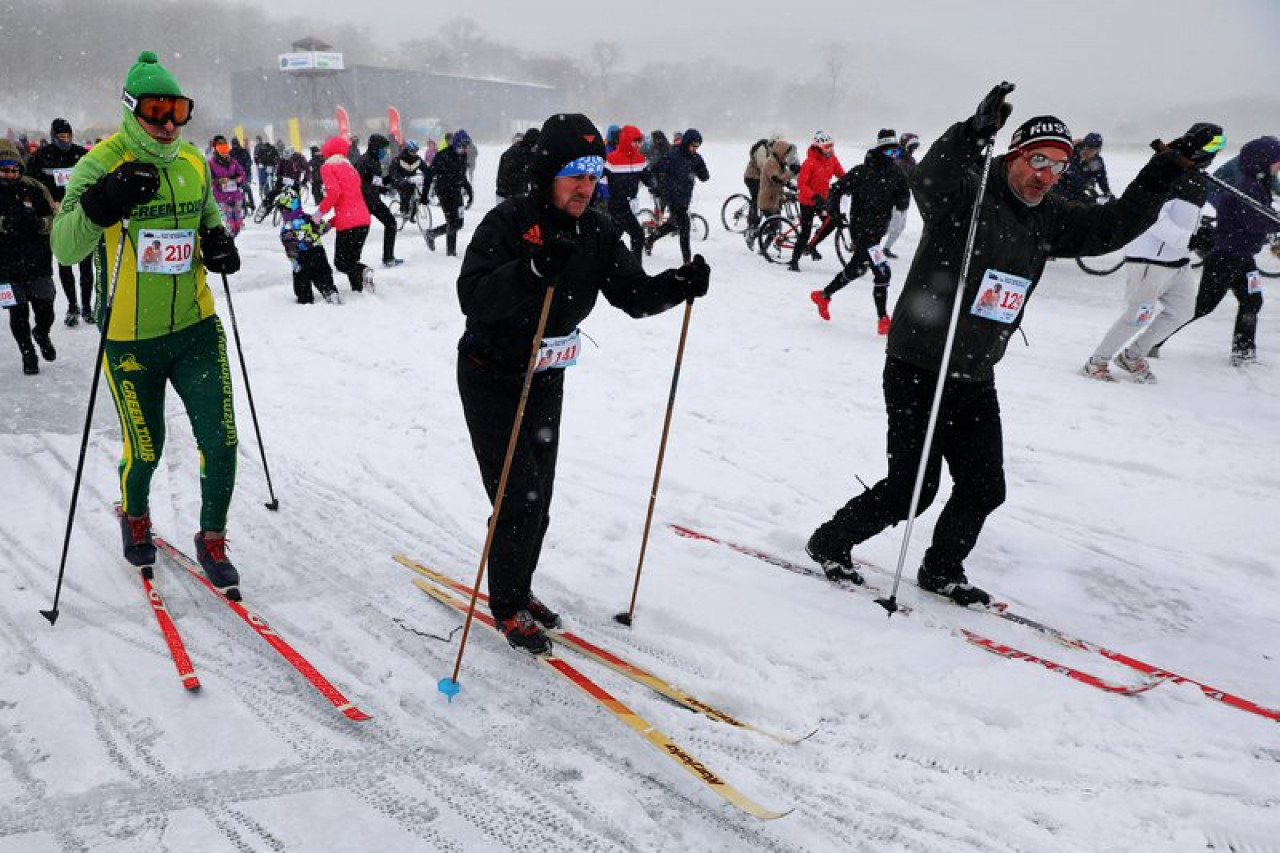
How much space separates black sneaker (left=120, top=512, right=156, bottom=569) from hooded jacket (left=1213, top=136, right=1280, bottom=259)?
8705 mm

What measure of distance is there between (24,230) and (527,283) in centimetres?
663

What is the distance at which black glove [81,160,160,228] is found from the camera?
2.83 m

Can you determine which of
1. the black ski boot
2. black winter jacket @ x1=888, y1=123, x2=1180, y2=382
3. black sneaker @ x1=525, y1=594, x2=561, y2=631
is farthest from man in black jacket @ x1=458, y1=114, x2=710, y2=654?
the black ski boot

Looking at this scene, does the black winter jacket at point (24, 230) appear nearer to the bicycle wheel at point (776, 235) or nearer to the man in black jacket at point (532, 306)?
the man in black jacket at point (532, 306)

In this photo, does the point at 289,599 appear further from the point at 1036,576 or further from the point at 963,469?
the point at 1036,576

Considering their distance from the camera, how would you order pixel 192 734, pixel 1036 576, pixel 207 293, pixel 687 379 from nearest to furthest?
pixel 192 734
pixel 207 293
pixel 1036 576
pixel 687 379

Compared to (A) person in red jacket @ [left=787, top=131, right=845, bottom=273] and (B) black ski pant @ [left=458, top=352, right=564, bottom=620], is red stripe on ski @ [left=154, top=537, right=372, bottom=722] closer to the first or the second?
(B) black ski pant @ [left=458, top=352, right=564, bottom=620]

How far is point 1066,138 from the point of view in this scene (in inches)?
123

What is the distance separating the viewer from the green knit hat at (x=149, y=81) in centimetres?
311

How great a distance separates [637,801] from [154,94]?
3303 millimetres

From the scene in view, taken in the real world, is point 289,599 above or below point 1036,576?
below

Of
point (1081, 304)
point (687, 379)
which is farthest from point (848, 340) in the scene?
point (1081, 304)

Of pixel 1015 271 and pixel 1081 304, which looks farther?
pixel 1081 304

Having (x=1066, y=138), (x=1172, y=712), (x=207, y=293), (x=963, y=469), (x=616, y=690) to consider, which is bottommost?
(x=616, y=690)
